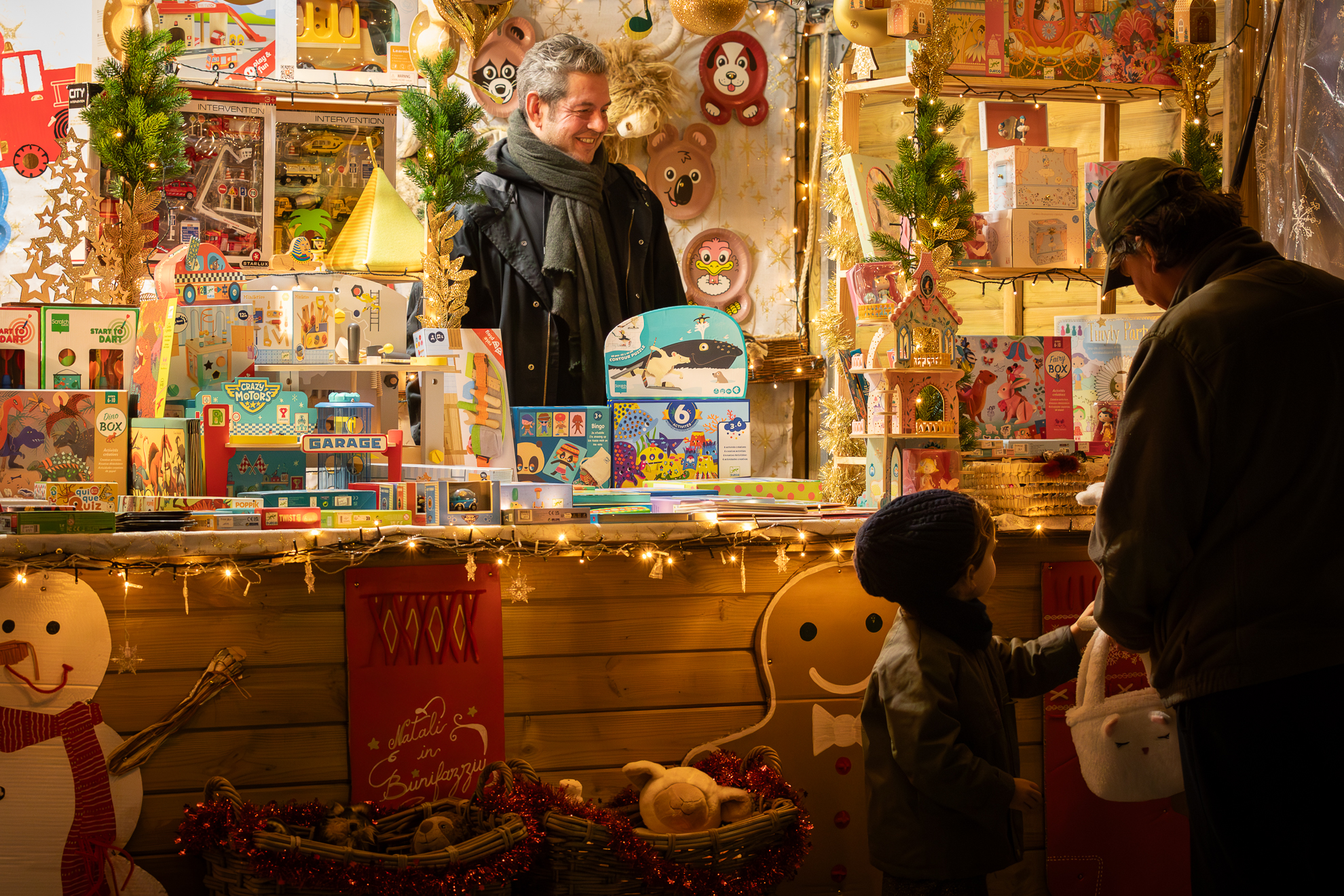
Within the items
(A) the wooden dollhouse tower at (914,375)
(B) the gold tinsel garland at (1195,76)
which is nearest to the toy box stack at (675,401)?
(A) the wooden dollhouse tower at (914,375)

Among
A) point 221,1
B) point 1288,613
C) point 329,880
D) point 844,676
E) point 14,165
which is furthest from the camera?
point 14,165

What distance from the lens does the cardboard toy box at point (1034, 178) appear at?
293 centimetres

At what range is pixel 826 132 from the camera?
549cm

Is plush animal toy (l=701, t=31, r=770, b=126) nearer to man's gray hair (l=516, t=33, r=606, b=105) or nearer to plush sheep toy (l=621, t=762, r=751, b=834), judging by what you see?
man's gray hair (l=516, t=33, r=606, b=105)

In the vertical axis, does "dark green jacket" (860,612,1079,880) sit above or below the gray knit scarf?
below

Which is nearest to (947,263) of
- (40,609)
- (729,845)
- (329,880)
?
(729,845)

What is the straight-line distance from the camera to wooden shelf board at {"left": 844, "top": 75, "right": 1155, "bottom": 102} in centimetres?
293

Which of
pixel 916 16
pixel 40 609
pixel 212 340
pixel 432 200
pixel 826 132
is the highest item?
pixel 826 132

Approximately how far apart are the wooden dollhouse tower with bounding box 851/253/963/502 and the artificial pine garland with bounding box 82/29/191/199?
6.45 ft

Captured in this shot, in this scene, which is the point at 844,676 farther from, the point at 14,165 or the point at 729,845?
the point at 14,165

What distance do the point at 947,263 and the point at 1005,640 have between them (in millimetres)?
1007

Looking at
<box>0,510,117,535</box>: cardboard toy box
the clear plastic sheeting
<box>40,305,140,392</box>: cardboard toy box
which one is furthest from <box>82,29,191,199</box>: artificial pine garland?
the clear plastic sheeting

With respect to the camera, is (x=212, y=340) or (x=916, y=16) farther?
(x=916, y=16)

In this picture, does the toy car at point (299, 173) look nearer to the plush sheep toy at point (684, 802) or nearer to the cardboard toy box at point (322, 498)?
the cardboard toy box at point (322, 498)
